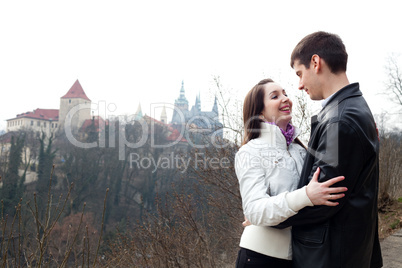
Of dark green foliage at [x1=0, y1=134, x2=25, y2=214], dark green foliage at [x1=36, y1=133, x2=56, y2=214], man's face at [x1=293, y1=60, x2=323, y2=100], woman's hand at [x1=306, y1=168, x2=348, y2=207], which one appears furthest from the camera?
dark green foliage at [x1=36, y1=133, x2=56, y2=214]

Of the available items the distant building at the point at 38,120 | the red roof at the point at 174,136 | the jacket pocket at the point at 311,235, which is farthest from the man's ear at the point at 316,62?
the distant building at the point at 38,120

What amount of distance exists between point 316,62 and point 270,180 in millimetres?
519

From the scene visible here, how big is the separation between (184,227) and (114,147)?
28339 mm

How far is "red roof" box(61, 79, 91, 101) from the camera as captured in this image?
6300 cm

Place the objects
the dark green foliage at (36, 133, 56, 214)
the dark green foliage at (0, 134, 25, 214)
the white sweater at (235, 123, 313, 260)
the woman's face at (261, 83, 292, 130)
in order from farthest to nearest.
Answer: the dark green foliage at (36, 133, 56, 214) < the dark green foliage at (0, 134, 25, 214) < the woman's face at (261, 83, 292, 130) < the white sweater at (235, 123, 313, 260)

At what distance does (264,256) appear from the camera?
139cm

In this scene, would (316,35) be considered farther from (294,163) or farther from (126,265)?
(126,265)

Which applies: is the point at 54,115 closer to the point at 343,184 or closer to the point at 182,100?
the point at 182,100

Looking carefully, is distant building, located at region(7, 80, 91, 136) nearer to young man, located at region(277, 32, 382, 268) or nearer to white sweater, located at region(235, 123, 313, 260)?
white sweater, located at region(235, 123, 313, 260)

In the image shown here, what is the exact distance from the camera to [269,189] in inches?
54.8

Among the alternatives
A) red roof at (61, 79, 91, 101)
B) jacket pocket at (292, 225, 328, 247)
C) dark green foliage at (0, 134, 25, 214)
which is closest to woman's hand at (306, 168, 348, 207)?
jacket pocket at (292, 225, 328, 247)

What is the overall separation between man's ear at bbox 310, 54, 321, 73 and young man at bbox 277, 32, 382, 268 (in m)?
0.12

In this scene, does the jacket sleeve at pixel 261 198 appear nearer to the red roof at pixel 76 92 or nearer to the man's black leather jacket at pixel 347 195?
the man's black leather jacket at pixel 347 195

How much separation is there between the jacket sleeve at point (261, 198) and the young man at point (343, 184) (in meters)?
0.05
